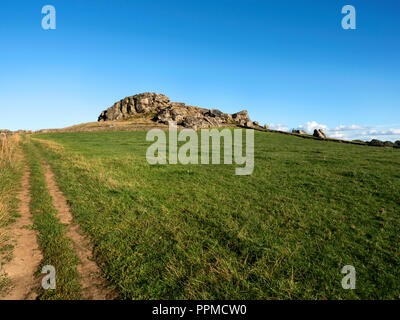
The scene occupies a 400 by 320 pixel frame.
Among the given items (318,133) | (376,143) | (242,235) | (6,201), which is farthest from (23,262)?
(318,133)

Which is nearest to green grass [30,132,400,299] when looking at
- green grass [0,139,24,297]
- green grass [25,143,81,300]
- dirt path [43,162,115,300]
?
dirt path [43,162,115,300]

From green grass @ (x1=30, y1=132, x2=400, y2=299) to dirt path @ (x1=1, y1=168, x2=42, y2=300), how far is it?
1.63 m

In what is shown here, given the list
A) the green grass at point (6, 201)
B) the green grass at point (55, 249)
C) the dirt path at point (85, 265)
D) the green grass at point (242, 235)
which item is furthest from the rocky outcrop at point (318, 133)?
the green grass at point (6, 201)

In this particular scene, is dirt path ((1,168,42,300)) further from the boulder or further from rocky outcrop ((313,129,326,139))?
rocky outcrop ((313,129,326,139))

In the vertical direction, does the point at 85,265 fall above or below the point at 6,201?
below

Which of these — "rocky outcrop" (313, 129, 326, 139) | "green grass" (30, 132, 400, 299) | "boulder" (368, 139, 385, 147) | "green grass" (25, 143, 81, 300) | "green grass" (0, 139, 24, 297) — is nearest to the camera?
"green grass" (25, 143, 81, 300)

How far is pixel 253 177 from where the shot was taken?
1647cm

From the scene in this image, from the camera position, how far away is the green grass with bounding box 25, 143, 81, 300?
5.18m

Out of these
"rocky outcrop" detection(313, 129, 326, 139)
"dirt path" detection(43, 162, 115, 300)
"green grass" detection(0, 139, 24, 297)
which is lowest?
"dirt path" detection(43, 162, 115, 300)

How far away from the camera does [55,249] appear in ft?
22.4

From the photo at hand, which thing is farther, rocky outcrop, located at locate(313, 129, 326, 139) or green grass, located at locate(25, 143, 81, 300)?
rocky outcrop, located at locate(313, 129, 326, 139)

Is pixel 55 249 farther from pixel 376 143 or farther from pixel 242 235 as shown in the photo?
pixel 376 143

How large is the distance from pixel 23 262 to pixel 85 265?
1.91 m
